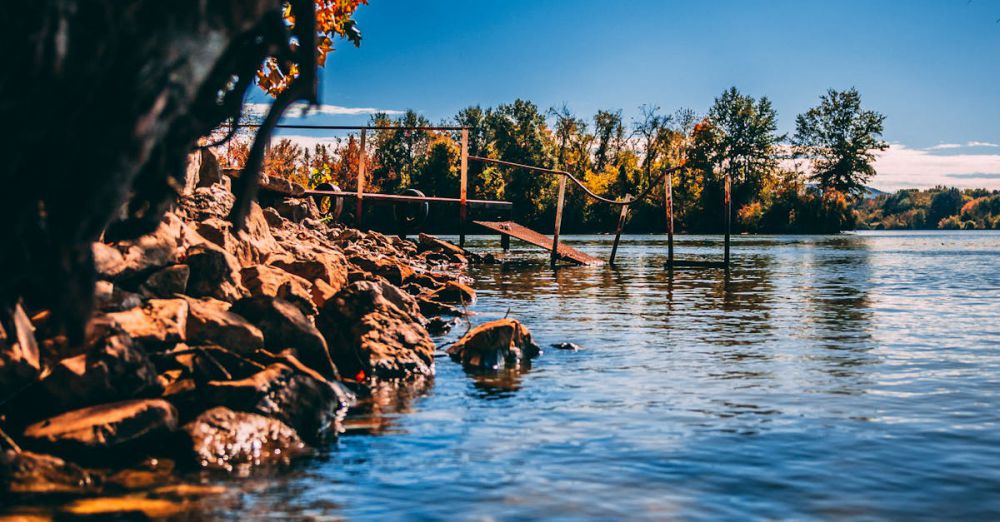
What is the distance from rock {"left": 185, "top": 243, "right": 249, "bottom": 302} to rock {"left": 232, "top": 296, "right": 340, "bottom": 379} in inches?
25.3

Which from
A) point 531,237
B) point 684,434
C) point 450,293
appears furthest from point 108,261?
point 531,237

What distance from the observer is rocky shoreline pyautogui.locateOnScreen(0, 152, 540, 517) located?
5480mm

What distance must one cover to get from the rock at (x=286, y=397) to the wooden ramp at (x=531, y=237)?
21278 mm

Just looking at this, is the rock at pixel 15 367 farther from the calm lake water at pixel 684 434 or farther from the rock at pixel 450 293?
the rock at pixel 450 293

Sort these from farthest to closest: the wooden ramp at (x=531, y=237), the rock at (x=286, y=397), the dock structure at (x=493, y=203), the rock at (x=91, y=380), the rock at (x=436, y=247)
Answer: the rock at (x=436, y=247) < the wooden ramp at (x=531, y=237) < the dock structure at (x=493, y=203) < the rock at (x=286, y=397) < the rock at (x=91, y=380)

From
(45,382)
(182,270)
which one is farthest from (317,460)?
(182,270)

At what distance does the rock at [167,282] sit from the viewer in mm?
7648

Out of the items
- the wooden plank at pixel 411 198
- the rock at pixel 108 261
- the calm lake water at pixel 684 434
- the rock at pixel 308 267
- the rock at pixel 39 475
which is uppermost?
the wooden plank at pixel 411 198

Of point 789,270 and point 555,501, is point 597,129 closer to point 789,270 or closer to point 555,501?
point 789,270

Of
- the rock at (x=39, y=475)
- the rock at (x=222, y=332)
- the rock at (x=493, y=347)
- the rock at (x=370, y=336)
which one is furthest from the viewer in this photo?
the rock at (x=493, y=347)

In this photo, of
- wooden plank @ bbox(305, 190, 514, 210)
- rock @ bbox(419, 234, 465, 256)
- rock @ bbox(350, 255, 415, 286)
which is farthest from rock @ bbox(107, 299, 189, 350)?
rock @ bbox(419, 234, 465, 256)

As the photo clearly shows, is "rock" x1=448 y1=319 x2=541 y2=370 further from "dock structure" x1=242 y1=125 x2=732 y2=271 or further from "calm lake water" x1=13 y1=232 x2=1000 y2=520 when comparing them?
"dock structure" x1=242 y1=125 x2=732 y2=271

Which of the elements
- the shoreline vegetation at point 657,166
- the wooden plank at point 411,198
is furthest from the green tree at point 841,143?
the wooden plank at point 411,198

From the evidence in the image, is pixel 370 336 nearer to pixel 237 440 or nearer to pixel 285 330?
pixel 285 330
